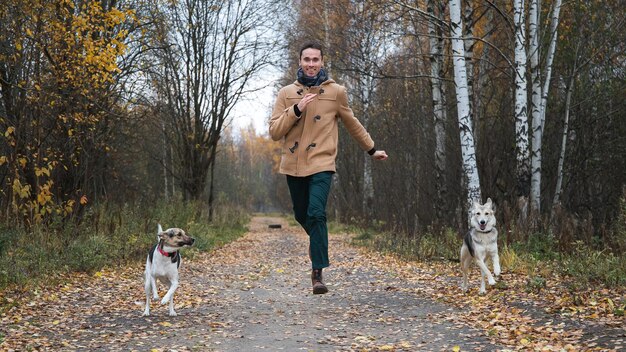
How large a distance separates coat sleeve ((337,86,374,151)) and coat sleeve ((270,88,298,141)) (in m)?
0.53

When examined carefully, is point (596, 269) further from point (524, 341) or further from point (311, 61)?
point (311, 61)

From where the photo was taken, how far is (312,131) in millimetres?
A: 6523

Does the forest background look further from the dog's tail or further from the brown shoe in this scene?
the brown shoe

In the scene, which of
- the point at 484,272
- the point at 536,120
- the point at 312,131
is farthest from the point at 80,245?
the point at 536,120

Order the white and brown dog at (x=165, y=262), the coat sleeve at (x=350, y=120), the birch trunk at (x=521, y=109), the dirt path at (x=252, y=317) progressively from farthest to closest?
the birch trunk at (x=521, y=109), the white and brown dog at (x=165, y=262), the coat sleeve at (x=350, y=120), the dirt path at (x=252, y=317)

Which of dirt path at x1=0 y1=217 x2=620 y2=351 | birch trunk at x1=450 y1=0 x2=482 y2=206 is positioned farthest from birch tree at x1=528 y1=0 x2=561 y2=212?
dirt path at x1=0 y1=217 x2=620 y2=351

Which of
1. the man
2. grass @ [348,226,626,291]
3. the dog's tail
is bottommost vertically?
grass @ [348,226,626,291]

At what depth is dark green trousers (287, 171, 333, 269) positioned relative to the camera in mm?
6504

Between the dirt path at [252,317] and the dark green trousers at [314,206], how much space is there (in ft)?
2.53

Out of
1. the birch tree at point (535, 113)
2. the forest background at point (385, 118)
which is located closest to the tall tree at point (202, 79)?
the forest background at point (385, 118)

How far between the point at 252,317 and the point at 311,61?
2.86 m

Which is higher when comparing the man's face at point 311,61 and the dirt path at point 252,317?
the man's face at point 311,61

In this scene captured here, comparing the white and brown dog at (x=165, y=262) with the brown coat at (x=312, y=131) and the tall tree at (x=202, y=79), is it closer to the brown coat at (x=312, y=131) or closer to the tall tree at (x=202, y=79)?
the brown coat at (x=312, y=131)

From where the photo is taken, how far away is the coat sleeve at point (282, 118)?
6.32 m
